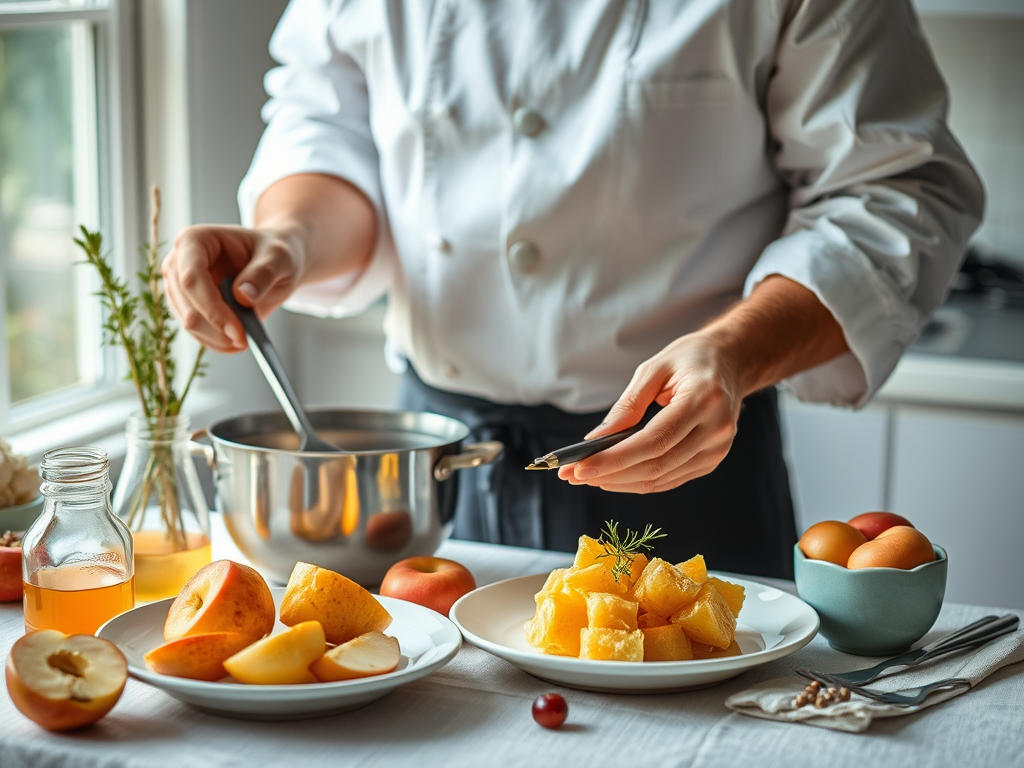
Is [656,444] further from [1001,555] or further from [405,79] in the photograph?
[1001,555]

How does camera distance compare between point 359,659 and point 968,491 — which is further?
point 968,491

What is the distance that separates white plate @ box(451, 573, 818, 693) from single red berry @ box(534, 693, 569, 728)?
0.09ft

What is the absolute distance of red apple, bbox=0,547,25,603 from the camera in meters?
0.94

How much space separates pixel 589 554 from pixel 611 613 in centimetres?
7

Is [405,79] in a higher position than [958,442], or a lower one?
higher

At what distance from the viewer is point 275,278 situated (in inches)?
44.6

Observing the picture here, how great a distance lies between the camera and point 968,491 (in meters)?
2.04

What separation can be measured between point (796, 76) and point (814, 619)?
1.99 feet

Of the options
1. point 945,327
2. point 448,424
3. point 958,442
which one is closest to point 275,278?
point 448,424

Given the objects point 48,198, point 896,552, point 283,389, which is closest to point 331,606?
point 283,389

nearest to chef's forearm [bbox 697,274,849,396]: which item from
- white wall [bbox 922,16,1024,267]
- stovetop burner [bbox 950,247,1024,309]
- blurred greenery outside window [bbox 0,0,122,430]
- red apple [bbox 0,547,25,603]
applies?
red apple [bbox 0,547,25,603]

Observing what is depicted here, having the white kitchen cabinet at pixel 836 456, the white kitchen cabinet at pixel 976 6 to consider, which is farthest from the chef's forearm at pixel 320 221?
the white kitchen cabinet at pixel 976 6

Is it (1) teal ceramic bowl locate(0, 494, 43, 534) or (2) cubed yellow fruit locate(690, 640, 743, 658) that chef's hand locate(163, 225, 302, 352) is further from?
(2) cubed yellow fruit locate(690, 640, 743, 658)

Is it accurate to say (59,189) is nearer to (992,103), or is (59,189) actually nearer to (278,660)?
(278,660)
